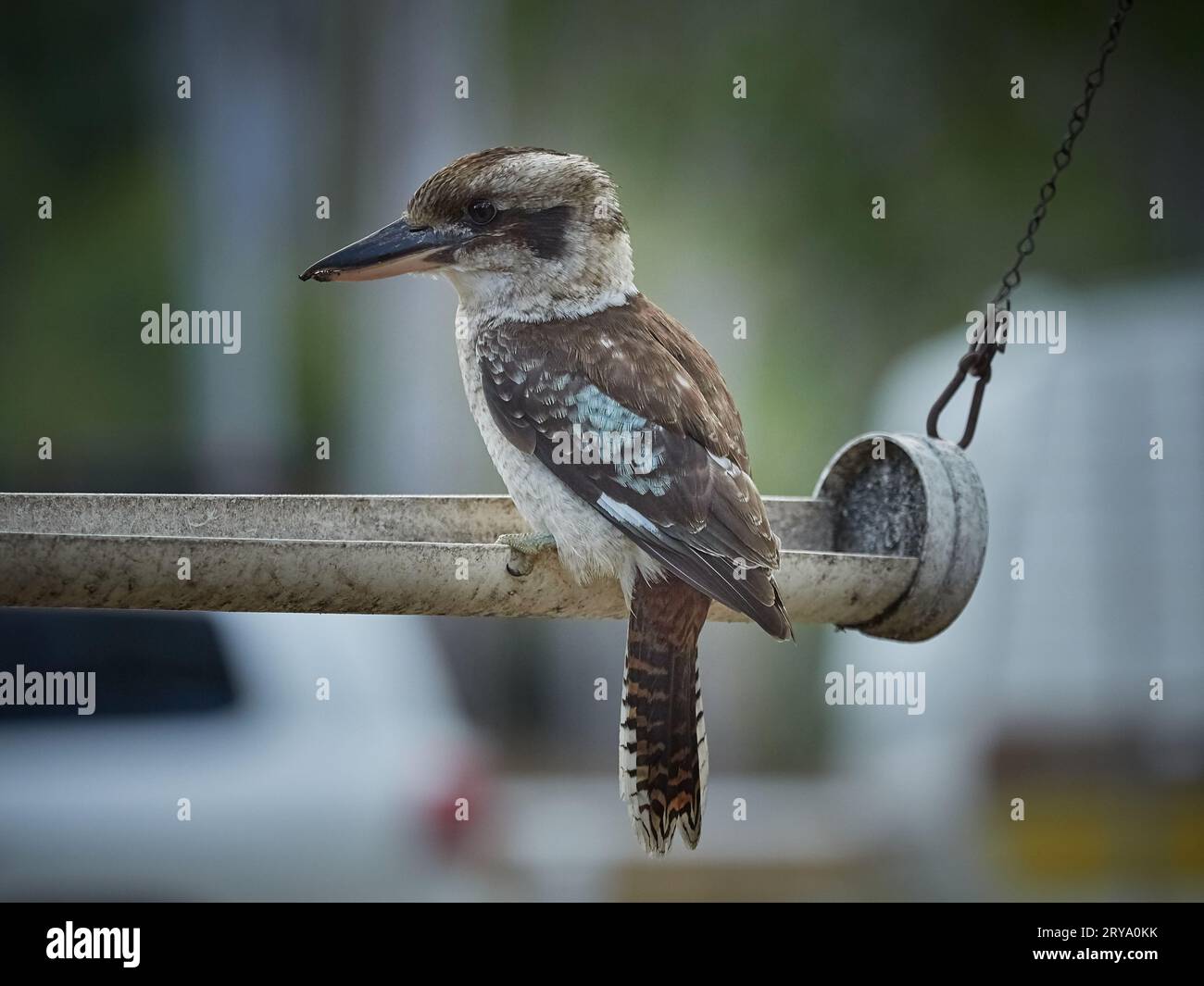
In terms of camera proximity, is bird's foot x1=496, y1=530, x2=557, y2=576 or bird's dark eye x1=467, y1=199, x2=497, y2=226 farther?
bird's dark eye x1=467, y1=199, x2=497, y2=226

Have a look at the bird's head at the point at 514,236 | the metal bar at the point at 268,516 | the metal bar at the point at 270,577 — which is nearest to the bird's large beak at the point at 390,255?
the bird's head at the point at 514,236

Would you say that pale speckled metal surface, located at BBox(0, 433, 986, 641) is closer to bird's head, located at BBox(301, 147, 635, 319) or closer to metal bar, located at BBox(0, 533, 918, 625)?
metal bar, located at BBox(0, 533, 918, 625)

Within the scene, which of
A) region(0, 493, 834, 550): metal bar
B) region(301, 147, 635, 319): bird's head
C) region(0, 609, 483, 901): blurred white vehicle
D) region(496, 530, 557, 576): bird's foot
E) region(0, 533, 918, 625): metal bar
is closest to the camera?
region(0, 533, 918, 625): metal bar

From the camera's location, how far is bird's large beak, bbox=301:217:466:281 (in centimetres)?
186

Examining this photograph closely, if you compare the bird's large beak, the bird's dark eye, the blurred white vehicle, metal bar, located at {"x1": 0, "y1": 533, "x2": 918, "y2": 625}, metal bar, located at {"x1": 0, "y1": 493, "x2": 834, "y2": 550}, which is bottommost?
the blurred white vehicle

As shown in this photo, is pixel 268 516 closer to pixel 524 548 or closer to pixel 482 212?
pixel 524 548

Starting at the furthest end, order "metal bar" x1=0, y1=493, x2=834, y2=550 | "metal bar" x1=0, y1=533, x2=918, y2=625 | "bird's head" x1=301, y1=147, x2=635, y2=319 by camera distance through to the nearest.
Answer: "bird's head" x1=301, y1=147, x2=635, y2=319 < "metal bar" x1=0, y1=493, x2=834, y2=550 < "metal bar" x1=0, y1=533, x2=918, y2=625

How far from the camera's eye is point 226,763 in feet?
7.89

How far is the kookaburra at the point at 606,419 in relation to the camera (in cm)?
170

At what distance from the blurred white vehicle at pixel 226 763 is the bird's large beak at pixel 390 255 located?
0.89 metres

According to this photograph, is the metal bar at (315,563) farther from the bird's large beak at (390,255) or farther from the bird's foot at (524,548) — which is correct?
the bird's large beak at (390,255)

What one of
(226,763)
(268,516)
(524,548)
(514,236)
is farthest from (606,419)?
(226,763)

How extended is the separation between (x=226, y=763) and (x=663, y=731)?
101cm

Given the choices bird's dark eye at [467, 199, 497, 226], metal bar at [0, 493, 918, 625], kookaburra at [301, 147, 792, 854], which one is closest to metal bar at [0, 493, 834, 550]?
metal bar at [0, 493, 918, 625]
